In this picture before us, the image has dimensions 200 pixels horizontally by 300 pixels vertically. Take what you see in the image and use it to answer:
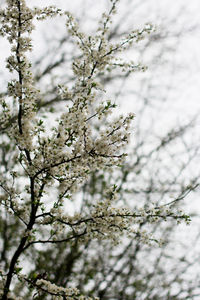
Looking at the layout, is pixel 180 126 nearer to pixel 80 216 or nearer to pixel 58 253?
pixel 58 253

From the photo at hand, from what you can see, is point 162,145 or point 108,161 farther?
point 162,145

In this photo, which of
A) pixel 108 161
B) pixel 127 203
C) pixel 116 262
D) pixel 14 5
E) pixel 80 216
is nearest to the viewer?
pixel 14 5

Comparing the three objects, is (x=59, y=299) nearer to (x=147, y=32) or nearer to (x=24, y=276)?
(x=24, y=276)

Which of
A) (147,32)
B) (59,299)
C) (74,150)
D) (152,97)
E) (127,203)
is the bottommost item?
(59,299)

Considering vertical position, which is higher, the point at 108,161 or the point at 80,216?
the point at 108,161

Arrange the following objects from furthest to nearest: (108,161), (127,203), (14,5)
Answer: (127,203), (108,161), (14,5)

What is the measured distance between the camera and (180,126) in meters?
7.67

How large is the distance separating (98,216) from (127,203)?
183 inches

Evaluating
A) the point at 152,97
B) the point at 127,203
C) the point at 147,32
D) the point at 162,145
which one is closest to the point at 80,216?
the point at 147,32

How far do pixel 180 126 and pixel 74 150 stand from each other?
554 centimetres

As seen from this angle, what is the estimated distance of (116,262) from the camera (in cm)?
656

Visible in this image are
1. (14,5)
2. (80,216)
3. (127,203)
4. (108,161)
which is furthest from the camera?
(127,203)

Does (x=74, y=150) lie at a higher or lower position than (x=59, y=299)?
higher

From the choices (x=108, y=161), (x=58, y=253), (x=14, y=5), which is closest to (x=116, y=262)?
(x=58, y=253)
